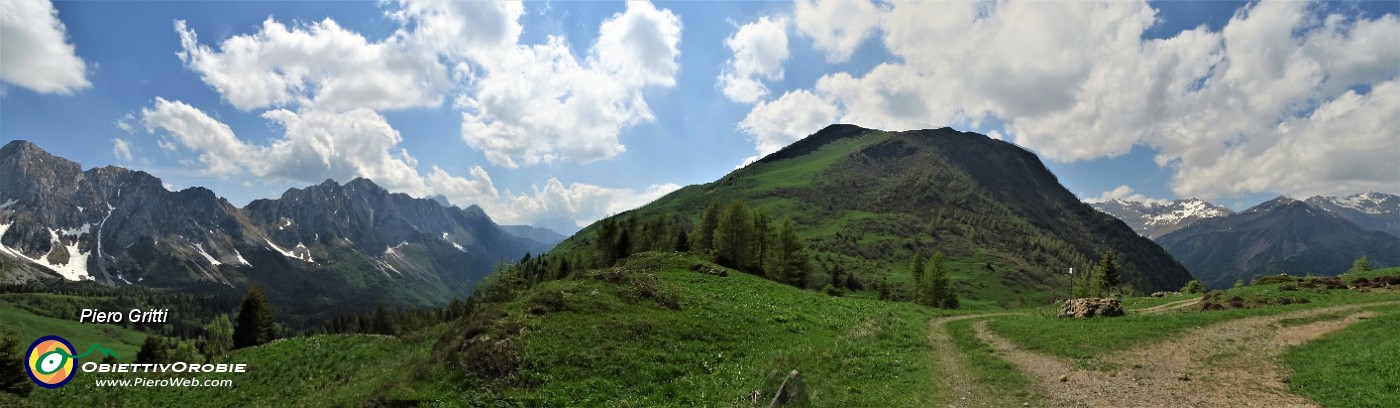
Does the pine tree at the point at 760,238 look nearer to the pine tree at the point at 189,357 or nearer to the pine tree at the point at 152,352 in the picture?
the pine tree at the point at 189,357

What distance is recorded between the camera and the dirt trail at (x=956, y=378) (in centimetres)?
2208

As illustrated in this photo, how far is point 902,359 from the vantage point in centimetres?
2908

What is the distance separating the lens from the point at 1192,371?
79.6ft

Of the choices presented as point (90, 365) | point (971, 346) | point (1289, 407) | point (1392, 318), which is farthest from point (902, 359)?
point (90, 365)

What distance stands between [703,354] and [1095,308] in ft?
102

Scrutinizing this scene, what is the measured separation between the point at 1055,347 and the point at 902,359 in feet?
30.0

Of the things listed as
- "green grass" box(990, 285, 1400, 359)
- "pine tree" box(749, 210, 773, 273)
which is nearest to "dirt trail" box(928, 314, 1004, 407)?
"green grass" box(990, 285, 1400, 359)

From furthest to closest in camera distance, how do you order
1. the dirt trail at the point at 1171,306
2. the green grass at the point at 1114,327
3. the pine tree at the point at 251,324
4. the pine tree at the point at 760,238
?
the pine tree at the point at 760,238 < the pine tree at the point at 251,324 < the dirt trail at the point at 1171,306 < the green grass at the point at 1114,327

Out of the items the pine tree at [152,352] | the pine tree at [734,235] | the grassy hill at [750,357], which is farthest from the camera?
the pine tree at [734,235]

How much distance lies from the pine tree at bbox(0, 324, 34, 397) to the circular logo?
619mm

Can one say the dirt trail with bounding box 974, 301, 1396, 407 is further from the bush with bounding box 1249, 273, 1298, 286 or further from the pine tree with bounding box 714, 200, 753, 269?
the pine tree with bounding box 714, 200, 753, 269

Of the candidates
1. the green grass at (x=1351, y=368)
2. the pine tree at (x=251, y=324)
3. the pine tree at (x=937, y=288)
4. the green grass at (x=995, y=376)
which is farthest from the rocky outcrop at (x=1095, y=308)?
the pine tree at (x=251, y=324)

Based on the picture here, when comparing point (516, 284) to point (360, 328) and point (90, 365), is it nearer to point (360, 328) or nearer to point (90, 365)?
point (90, 365)

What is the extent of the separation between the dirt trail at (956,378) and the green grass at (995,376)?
22 cm
